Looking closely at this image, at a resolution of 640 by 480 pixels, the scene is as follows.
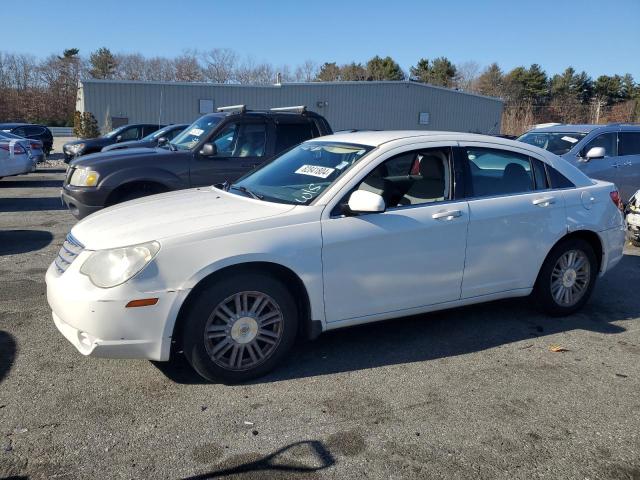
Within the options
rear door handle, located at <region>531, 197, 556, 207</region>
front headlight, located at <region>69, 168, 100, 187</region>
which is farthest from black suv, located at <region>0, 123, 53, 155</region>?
rear door handle, located at <region>531, 197, 556, 207</region>

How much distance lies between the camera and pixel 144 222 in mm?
3865

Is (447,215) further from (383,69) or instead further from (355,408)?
(383,69)

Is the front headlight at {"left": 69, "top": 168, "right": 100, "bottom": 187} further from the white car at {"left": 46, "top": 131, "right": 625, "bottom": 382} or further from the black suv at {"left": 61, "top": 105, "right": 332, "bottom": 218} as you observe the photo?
the white car at {"left": 46, "top": 131, "right": 625, "bottom": 382}

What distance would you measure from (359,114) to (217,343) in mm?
33446

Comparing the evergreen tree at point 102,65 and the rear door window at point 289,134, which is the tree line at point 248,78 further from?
Answer: the rear door window at point 289,134

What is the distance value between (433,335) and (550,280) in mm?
1229

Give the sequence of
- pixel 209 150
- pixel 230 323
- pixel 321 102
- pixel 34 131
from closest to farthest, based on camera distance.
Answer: pixel 230 323
pixel 209 150
pixel 34 131
pixel 321 102

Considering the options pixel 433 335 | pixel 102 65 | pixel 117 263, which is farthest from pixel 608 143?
pixel 102 65

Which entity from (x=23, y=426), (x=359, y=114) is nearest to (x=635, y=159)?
(x=23, y=426)

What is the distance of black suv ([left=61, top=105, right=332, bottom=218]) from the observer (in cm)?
725

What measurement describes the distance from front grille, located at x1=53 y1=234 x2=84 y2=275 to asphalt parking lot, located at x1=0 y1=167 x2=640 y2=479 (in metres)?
0.73

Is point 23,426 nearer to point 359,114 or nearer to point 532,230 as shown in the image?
point 532,230

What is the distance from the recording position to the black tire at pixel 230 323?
360cm

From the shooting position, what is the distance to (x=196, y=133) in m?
8.13
